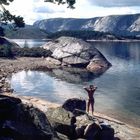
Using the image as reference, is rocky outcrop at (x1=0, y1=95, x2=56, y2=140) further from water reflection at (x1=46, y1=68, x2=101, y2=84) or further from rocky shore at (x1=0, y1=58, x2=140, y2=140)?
water reflection at (x1=46, y1=68, x2=101, y2=84)

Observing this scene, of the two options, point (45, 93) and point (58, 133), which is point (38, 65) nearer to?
point (45, 93)

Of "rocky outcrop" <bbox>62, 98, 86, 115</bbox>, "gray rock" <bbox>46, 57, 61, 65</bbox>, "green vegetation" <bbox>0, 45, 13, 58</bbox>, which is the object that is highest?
"green vegetation" <bbox>0, 45, 13, 58</bbox>

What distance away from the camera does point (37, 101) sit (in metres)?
40.5

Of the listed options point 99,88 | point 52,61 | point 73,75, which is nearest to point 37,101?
point 99,88

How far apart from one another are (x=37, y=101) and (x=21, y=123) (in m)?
18.8

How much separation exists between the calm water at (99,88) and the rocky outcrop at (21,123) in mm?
15264

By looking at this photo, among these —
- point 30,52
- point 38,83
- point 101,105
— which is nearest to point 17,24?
point 101,105

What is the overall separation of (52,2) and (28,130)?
10.2m

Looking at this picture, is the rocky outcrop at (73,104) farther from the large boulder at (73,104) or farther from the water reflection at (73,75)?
the water reflection at (73,75)

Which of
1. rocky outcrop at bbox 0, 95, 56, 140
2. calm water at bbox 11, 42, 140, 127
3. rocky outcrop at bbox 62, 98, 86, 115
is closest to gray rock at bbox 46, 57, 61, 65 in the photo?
calm water at bbox 11, 42, 140, 127

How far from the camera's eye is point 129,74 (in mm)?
75375

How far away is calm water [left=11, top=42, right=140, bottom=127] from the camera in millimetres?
42062

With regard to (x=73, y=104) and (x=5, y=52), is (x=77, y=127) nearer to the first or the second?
(x=73, y=104)

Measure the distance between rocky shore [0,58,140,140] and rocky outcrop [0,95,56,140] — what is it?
339mm
